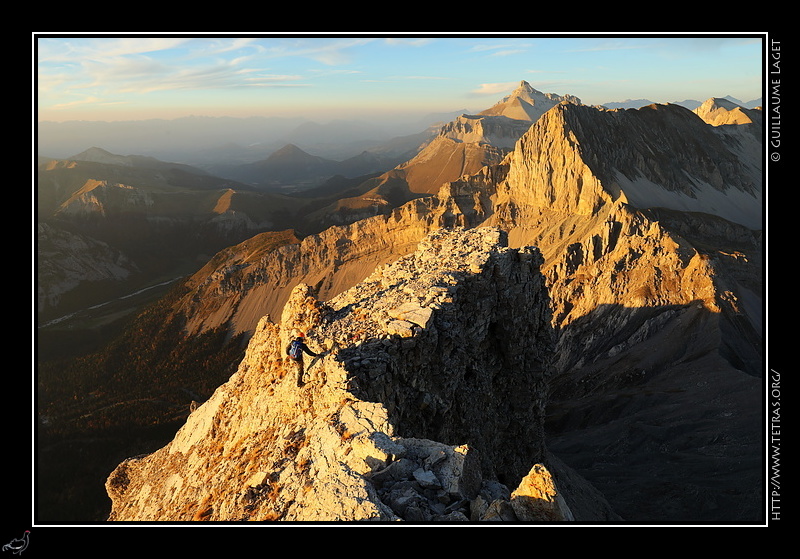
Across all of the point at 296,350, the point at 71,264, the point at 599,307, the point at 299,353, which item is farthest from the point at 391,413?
the point at 71,264

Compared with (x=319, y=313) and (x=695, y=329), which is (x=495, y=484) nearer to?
(x=319, y=313)

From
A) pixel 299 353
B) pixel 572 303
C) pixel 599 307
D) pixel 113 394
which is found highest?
pixel 299 353

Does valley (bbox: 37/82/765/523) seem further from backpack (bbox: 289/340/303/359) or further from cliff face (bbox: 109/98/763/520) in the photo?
backpack (bbox: 289/340/303/359)

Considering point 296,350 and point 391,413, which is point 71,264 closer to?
point 296,350

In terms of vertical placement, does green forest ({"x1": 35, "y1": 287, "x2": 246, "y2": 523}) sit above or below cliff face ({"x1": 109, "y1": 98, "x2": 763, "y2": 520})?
below

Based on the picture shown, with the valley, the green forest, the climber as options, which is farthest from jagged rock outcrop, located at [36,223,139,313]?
the climber

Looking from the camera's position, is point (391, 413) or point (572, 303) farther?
point (572, 303)

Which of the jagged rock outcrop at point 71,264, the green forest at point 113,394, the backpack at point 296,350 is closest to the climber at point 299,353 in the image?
the backpack at point 296,350

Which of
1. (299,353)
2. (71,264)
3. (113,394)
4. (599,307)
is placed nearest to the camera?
(299,353)
